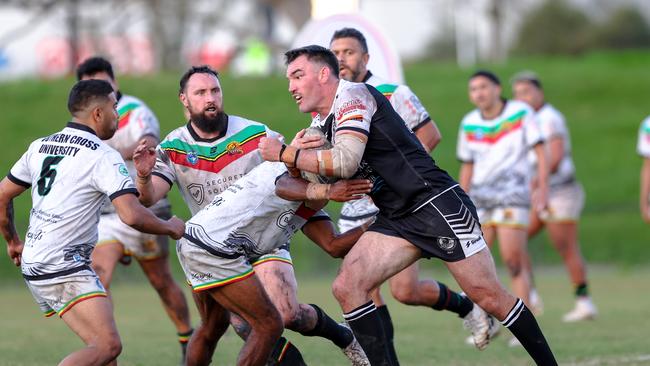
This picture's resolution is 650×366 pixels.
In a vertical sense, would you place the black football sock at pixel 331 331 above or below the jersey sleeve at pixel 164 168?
below

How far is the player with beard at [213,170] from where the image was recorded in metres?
7.08

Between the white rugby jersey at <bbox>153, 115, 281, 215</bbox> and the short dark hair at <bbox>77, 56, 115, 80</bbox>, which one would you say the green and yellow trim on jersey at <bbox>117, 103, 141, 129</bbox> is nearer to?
the short dark hair at <bbox>77, 56, 115, 80</bbox>

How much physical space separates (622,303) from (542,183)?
334 cm

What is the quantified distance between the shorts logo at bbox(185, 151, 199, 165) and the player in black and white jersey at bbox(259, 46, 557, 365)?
85 cm

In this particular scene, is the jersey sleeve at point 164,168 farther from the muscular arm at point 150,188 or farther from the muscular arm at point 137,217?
the muscular arm at point 137,217

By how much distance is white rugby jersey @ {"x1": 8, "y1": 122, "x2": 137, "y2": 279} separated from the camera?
628 centimetres

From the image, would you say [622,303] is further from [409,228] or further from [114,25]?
[114,25]

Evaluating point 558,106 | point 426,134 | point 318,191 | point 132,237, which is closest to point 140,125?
point 132,237

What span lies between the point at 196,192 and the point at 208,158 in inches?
10.3

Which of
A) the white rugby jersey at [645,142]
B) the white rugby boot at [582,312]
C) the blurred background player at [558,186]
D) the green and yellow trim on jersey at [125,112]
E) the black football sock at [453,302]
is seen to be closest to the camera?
the black football sock at [453,302]

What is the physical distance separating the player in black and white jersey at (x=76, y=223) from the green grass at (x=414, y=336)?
7.80 feet

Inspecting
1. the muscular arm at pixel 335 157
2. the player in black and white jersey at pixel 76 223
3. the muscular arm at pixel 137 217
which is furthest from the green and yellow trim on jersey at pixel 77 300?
the muscular arm at pixel 335 157

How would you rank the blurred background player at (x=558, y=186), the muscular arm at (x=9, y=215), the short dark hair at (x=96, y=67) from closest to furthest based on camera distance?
the muscular arm at (x=9, y=215) → the short dark hair at (x=96, y=67) → the blurred background player at (x=558, y=186)

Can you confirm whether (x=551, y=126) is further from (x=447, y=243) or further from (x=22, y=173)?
(x=22, y=173)
